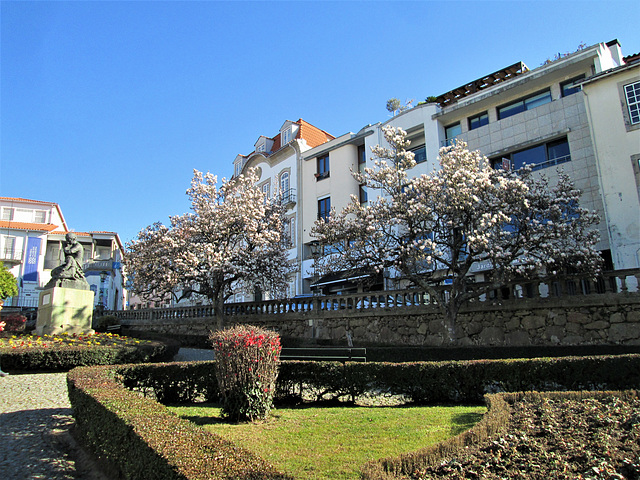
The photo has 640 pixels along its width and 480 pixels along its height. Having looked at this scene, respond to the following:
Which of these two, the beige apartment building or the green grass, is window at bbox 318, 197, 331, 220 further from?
the green grass

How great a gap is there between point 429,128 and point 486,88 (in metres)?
3.57

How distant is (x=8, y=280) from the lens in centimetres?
3253

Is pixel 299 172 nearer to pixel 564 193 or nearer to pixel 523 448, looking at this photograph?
pixel 564 193

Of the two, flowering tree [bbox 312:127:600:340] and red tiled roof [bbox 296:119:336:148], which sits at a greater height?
red tiled roof [bbox 296:119:336:148]

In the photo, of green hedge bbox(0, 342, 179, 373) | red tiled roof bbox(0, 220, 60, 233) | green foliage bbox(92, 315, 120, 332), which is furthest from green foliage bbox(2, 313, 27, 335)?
red tiled roof bbox(0, 220, 60, 233)

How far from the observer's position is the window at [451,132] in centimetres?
2509

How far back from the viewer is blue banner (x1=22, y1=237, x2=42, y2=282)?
4419 cm

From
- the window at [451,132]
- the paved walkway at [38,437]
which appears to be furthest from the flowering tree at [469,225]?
the paved walkway at [38,437]

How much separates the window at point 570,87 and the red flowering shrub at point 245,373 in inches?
785

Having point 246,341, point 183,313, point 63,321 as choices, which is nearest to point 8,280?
point 183,313

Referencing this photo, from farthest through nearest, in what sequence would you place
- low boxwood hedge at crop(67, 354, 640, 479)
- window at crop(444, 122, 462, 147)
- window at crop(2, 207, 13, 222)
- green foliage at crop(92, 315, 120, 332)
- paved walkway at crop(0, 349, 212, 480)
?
window at crop(2, 207, 13, 222) < green foliage at crop(92, 315, 120, 332) < window at crop(444, 122, 462, 147) < paved walkway at crop(0, 349, 212, 480) < low boxwood hedge at crop(67, 354, 640, 479)

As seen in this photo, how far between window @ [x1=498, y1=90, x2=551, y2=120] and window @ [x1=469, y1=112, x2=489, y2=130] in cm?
79

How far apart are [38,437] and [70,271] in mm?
13351

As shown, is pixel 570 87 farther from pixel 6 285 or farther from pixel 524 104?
pixel 6 285
